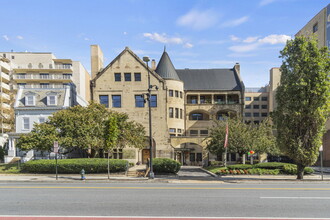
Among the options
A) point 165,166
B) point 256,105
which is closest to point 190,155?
point 165,166

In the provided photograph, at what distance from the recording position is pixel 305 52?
18.7 metres

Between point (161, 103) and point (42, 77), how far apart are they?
1596 inches

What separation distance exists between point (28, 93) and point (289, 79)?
30133mm

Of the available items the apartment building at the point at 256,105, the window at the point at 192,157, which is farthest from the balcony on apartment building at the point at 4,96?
the apartment building at the point at 256,105

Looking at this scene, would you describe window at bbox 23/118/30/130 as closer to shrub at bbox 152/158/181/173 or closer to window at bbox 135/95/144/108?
window at bbox 135/95/144/108

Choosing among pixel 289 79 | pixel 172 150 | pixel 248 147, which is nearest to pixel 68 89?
pixel 172 150

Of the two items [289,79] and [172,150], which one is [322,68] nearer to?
[289,79]

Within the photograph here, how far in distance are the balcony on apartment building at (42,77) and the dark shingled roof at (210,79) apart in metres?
31.2

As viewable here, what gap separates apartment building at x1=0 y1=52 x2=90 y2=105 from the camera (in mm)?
65125

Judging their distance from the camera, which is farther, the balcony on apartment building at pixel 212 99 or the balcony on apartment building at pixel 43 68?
the balcony on apartment building at pixel 43 68

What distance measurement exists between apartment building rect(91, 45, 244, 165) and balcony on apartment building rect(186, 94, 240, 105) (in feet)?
0.73

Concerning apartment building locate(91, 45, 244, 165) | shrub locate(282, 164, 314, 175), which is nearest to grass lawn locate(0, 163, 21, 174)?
apartment building locate(91, 45, 244, 165)

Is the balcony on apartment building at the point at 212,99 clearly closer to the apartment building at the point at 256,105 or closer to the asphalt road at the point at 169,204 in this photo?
the asphalt road at the point at 169,204

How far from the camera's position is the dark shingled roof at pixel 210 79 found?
48.1 metres
